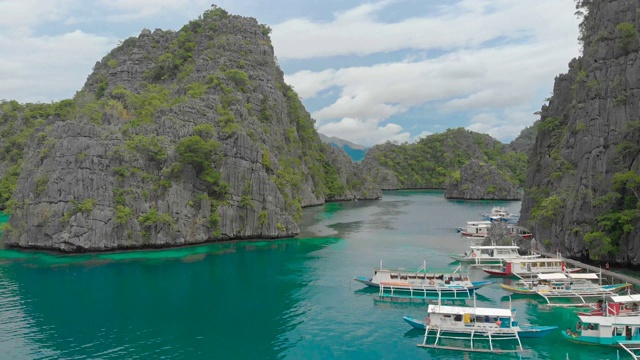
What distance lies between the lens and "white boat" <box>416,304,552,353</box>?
40.1 meters

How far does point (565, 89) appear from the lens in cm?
8769

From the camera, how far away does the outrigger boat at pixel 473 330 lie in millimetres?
40156

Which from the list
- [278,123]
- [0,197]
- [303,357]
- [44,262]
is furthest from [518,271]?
[0,197]

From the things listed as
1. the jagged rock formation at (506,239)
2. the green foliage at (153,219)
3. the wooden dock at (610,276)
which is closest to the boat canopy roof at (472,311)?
the wooden dock at (610,276)

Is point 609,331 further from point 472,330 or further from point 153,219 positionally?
point 153,219

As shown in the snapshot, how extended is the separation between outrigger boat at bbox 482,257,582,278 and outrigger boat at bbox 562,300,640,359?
19.3m

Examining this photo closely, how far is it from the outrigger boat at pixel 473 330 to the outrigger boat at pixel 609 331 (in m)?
2.46

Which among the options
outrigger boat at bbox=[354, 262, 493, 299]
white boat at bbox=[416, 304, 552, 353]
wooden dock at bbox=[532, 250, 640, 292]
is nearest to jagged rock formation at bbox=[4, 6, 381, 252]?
outrigger boat at bbox=[354, 262, 493, 299]

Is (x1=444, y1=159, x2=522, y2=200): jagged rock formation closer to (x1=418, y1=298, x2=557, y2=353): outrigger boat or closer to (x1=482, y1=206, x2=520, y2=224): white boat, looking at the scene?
(x1=482, y1=206, x2=520, y2=224): white boat

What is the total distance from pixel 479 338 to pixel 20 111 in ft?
559

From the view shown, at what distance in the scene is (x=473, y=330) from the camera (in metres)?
41.0

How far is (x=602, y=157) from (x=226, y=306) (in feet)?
170

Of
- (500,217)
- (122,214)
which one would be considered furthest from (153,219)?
(500,217)

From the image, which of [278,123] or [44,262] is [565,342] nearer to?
[44,262]
